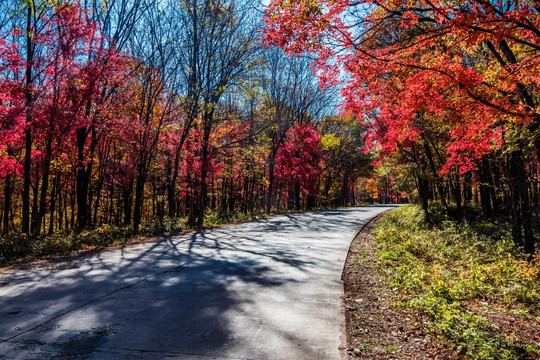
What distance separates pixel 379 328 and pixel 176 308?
269 cm

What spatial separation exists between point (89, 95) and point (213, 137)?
8515 mm

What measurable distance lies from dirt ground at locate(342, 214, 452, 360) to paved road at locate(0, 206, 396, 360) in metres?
0.22

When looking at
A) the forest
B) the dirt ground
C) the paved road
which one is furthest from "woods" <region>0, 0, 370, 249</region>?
the dirt ground

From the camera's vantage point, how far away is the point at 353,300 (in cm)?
512

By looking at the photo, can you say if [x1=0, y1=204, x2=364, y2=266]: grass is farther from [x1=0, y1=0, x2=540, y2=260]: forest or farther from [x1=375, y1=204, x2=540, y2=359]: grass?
[x1=375, y1=204, x2=540, y2=359]: grass

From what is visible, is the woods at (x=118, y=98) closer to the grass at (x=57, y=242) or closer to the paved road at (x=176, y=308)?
the grass at (x=57, y=242)

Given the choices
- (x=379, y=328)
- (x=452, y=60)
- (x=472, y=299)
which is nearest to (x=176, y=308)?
(x=379, y=328)

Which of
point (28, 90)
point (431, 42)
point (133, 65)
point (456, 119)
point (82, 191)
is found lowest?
point (82, 191)

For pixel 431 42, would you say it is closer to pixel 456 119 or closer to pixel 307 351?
pixel 456 119

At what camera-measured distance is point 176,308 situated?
4340 mm

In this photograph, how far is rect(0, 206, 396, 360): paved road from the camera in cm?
323

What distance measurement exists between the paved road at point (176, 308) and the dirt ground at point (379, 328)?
22 centimetres

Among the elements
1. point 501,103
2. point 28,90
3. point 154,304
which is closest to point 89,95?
point 28,90

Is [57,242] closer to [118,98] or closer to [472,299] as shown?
[118,98]
